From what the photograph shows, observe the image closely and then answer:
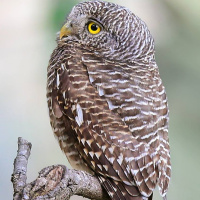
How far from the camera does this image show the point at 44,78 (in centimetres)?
668

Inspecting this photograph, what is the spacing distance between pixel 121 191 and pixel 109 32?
1284mm

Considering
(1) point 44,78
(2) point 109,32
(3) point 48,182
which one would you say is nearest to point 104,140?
(3) point 48,182

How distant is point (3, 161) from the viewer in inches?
243

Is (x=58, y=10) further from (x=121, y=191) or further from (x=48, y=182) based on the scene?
(x=48, y=182)

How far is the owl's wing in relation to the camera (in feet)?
11.8

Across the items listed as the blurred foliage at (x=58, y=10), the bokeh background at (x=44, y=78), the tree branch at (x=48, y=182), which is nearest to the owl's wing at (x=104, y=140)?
the tree branch at (x=48, y=182)

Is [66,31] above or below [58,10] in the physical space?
below

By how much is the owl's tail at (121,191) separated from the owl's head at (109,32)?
1.02 meters

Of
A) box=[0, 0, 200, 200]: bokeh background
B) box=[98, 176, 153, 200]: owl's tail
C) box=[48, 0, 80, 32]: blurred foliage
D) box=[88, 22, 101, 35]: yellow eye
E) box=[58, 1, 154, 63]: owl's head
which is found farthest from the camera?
box=[0, 0, 200, 200]: bokeh background

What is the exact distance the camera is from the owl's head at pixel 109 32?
4.28m

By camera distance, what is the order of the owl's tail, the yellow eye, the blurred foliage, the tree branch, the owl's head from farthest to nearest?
the blurred foliage < the yellow eye < the owl's head < the owl's tail < the tree branch

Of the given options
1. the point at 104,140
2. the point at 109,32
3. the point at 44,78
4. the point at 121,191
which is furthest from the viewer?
the point at 44,78

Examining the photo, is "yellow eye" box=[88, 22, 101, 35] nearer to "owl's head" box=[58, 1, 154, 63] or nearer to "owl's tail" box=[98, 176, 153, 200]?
"owl's head" box=[58, 1, 154, 63]

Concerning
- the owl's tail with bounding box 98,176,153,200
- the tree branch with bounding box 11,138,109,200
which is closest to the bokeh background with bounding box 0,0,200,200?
the owl's tail with bounding box 98,176,153,200
